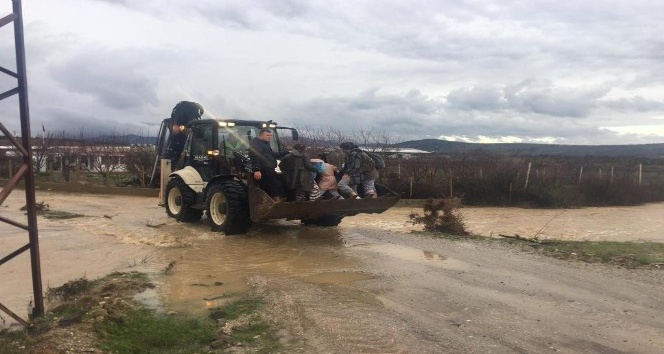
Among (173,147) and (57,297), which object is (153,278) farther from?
(173,147)

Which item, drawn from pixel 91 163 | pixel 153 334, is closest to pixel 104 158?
pixel 91 163

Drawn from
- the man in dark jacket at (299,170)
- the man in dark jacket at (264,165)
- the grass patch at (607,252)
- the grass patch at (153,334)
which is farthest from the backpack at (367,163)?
the grass patch at (153,334)

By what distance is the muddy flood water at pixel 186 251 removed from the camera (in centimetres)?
716

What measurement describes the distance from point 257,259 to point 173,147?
6.52 m

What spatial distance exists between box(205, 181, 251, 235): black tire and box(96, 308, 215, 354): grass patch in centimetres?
531

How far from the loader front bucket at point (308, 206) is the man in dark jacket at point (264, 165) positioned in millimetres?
279

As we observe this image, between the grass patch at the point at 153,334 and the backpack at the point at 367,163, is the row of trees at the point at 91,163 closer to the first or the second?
the backpack at the point at 367,163

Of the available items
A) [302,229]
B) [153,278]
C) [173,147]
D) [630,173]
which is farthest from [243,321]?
[630,173]

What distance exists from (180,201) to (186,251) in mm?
4141

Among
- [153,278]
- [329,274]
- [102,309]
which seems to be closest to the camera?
[102,309]

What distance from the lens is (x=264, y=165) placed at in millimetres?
10570

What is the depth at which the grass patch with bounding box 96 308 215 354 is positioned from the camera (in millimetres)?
4828

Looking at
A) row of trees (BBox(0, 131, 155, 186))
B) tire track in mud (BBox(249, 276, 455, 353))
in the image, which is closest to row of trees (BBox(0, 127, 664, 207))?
row of trees (BBox(0, 131, 155, 186))

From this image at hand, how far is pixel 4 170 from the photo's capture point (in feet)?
103
